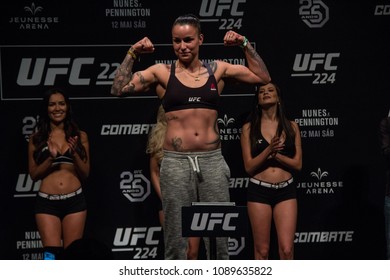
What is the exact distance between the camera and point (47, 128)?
593 cm

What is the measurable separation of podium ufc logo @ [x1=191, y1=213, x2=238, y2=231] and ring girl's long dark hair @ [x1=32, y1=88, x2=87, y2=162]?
231 cm

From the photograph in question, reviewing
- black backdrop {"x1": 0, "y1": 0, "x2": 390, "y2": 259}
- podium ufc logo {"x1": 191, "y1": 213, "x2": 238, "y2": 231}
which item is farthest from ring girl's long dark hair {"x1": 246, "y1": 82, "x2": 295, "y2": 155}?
podium ufc logo {"x1": 191, "y1": 213, "x2": 238, "y2": 231}

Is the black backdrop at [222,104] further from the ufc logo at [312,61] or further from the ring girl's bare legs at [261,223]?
the ring girl's bare legs at [261,223]

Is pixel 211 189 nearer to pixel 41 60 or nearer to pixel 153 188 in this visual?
pixel 153 188

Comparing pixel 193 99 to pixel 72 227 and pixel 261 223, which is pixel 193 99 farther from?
pixel 72 227

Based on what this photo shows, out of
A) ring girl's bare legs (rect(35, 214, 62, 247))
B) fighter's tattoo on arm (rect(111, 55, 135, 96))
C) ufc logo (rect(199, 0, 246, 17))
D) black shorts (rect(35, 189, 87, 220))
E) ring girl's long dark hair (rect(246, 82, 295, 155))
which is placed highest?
ufc logo (rect(199, 0, 246, 17))

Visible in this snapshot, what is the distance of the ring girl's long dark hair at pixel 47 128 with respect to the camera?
5.90 meters

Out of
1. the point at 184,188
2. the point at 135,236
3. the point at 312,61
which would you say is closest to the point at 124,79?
the point at 184,188

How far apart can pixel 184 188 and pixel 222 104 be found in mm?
1869

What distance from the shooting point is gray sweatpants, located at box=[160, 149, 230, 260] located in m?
4.63

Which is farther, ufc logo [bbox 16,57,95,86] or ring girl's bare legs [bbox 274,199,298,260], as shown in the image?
ufc logo [bbox 16,57,95,86]

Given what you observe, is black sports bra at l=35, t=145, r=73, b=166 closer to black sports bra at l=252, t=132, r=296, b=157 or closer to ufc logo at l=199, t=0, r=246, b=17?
black sports bra at l=252, t=132, r=296, b=157

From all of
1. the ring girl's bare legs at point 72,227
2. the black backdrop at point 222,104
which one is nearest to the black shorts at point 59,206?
the ring girl's bare legs at point 72,227

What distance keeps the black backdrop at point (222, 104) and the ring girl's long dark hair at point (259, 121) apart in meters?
0.42
